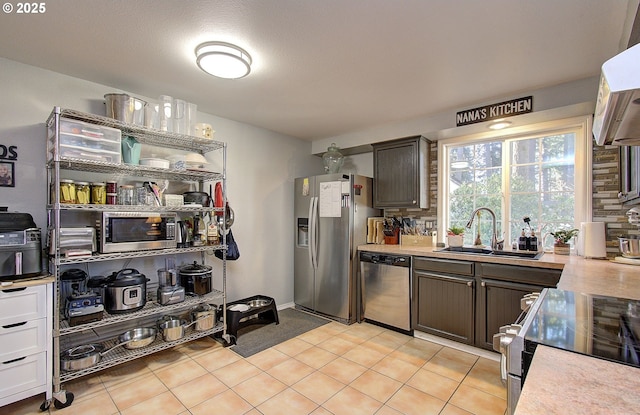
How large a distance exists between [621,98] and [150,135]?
Answer: 2.97 meters

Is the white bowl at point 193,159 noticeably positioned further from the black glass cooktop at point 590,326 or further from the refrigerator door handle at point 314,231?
the black glass cooktop at point 590,326

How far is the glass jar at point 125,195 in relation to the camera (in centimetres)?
241

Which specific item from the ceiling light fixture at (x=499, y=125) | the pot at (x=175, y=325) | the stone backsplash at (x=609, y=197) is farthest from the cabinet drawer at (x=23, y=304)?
the stone backsplash at (x=609, y=197)

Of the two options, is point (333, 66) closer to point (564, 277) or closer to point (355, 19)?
point (355, 19)

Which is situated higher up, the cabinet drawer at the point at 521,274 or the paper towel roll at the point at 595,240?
the paper towel roll at the point at 595,240

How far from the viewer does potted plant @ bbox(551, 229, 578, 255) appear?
2627 millimetres

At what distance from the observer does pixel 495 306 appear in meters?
2.53

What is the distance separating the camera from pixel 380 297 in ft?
10.8

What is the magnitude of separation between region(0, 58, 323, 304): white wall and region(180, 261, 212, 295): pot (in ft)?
1.10

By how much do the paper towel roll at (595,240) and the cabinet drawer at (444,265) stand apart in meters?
0.89

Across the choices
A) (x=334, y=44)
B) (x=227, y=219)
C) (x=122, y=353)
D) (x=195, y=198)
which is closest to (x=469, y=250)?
(x=334, y=44)

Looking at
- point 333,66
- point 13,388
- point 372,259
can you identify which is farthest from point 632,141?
point 13,388

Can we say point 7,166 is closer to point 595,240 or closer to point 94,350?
point 94,350

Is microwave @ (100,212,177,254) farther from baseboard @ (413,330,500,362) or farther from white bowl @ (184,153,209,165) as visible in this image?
baseboard @ (413,330,500,362)
